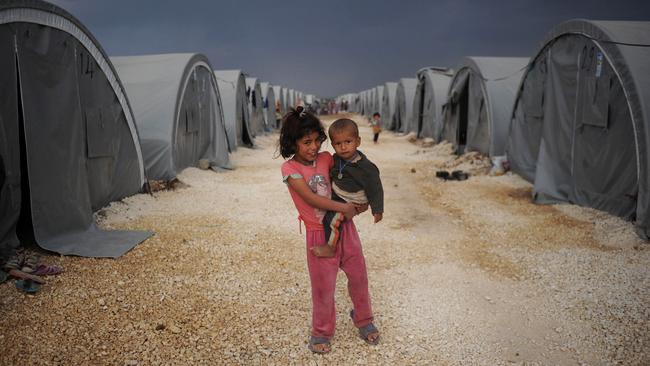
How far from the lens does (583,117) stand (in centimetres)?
737

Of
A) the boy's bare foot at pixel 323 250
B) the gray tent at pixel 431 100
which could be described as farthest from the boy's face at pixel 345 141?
the gray tent at pixel 431 100

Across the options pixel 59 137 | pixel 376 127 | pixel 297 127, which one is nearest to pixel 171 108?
pixel 59 137

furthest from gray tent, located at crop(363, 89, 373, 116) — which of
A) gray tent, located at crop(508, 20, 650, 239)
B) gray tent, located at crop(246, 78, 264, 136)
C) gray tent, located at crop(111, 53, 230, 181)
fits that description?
gray tent, located at crop(508, 20, 650, 239)

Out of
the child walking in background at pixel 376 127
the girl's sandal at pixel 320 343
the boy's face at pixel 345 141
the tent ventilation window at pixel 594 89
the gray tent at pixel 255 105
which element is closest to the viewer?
the boy's face at pixel 345 141

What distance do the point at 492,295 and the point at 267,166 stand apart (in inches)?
366

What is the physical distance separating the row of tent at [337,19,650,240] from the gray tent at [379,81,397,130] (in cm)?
1518

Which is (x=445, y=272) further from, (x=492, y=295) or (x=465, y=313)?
(x=465, y=313)

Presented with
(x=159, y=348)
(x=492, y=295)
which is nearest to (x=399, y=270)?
(x=492, y=295)

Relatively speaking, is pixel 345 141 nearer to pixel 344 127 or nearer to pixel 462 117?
pixel 344 127

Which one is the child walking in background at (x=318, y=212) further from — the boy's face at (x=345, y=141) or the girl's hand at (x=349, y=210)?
the boy's face at (x=345, y=141)

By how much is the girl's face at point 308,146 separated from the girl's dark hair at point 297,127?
21 mm

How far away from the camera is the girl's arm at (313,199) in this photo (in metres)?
2.66

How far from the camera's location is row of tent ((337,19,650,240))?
6.12 meters

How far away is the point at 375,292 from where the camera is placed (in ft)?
13.4
